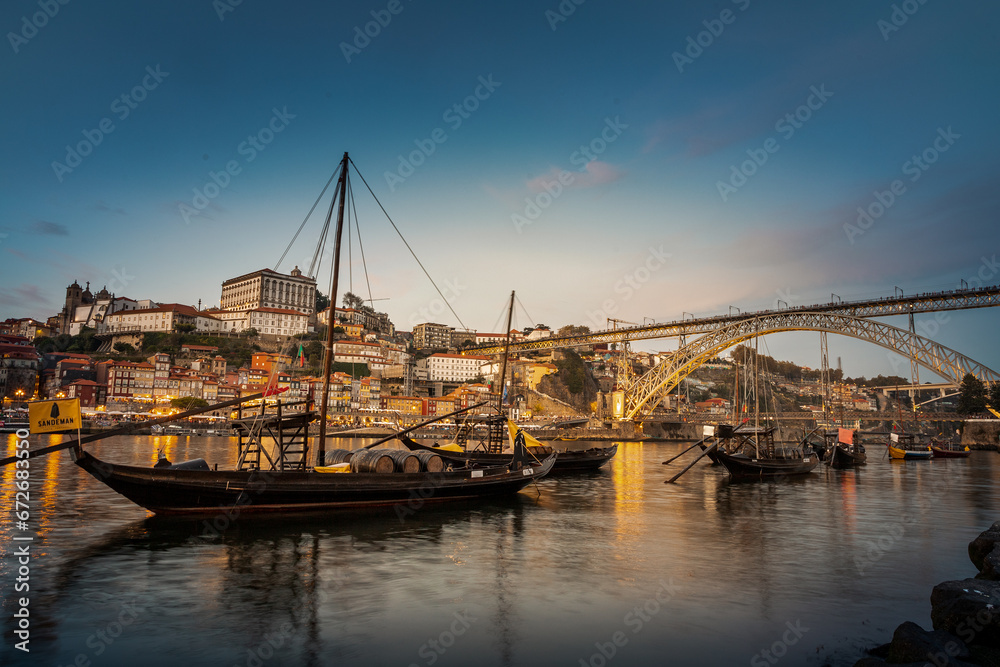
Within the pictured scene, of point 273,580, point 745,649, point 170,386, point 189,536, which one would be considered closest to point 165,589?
point 273,580

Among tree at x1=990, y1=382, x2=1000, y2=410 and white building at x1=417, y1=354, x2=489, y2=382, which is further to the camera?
white building at x1=417, y1=354, x2=489, y2=382

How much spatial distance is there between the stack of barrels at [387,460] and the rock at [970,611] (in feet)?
40.1

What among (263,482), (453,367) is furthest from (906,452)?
(453,367)

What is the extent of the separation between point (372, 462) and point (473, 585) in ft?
23.1

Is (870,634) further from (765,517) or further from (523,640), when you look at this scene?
(765,517)

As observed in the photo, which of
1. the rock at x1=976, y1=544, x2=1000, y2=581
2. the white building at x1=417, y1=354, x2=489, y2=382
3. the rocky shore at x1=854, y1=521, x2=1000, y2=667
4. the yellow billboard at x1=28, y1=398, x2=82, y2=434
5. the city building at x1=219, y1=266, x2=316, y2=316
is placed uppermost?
the city building at x1=219, y1=266, x2=316, y2=316

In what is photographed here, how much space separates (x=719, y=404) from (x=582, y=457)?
106833mm

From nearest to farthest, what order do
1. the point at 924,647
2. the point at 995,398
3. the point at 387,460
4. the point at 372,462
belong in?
the point at 924,647 → the point at 372,462 → the point at 387,460 → the point at 995,398

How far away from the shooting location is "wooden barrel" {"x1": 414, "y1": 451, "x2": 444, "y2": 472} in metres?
17.4

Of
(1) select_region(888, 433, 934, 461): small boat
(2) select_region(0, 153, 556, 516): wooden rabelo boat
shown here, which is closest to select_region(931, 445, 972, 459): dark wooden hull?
(1) select_region(888, 433, 934, 461): small boat

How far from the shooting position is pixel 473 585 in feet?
32.0

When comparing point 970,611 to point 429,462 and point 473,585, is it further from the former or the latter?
point 429,462

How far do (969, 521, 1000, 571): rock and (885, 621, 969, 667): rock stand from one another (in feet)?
19.5

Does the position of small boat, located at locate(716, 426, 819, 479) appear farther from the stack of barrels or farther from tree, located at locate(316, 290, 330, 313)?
tree, located at locate(316, 290, 330, 313)
